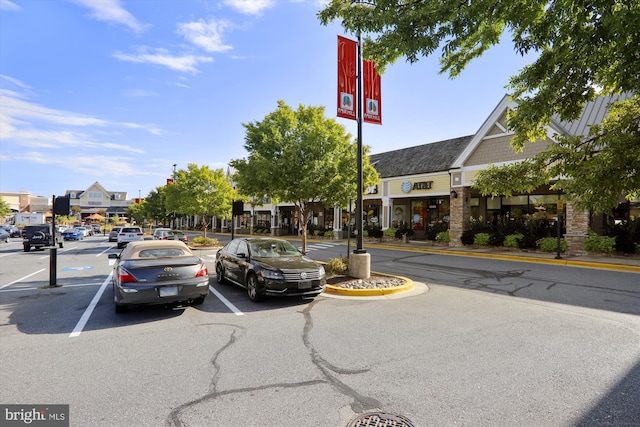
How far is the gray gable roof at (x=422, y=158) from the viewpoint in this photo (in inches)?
947

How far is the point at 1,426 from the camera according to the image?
320 cm

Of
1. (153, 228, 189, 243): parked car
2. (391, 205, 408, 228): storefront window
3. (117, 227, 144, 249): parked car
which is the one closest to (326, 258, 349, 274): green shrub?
(153, 228, 189, 243): parked car

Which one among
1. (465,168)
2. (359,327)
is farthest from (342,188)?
(465,168)

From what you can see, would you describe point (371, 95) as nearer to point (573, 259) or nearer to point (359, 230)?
point (359, 230)

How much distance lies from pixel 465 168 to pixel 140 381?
69.7ft

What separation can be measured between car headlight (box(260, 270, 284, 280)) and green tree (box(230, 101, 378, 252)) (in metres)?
4.83

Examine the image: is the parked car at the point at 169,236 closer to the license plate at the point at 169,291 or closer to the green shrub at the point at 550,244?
the license plate at the point at 169,291

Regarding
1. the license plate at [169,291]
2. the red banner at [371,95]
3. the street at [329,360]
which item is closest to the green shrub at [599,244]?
the street at [329,360]

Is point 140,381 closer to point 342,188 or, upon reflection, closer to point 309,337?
point 309,337

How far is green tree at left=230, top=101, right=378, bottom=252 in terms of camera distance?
1195 centimetres

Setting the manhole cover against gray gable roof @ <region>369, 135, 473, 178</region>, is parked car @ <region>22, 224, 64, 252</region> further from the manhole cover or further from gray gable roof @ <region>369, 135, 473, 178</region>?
the manhole cover

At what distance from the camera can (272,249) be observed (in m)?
8.99

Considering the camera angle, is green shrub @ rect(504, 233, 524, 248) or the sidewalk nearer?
the sidewalk

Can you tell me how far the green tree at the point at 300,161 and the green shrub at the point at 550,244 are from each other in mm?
10380
